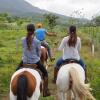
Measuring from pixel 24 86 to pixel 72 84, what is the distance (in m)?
1.32

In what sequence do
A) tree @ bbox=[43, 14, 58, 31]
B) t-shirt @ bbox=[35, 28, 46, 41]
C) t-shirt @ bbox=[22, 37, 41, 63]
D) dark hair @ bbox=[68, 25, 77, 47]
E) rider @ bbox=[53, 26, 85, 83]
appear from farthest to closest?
tree @ bbox=[43, 14, 58, 31] < t-shirt @ bbox=[35, 28, 46, 41] < rider @ bbox=[53, 26, 85, 83] < dark hair @ bbox=[68, 25, 77, 47] < t-shirt @ bbox=[22, 37, 41, 63]

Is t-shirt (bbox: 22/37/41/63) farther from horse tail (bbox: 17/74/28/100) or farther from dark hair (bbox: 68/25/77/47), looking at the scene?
horse tail (bbox: 17/74/28/100)

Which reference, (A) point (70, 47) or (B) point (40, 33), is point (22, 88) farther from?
(B) point (40, 33)

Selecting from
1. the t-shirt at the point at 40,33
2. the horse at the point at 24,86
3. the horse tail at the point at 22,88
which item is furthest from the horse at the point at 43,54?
the horse tail at the point at 22,88

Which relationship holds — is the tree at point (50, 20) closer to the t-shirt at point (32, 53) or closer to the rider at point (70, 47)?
the rider at point (70, 47)

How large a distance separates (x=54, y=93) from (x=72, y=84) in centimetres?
400

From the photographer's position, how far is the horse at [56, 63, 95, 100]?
7812 millimetres

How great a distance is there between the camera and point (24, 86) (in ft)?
23.4

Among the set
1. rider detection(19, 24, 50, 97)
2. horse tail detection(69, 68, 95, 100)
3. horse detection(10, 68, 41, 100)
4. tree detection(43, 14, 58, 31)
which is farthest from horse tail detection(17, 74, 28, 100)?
tree detection(43, 14, 58, 31)

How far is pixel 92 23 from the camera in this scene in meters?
19.8

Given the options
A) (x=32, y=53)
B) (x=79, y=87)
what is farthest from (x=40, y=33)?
(x=79, y=87)

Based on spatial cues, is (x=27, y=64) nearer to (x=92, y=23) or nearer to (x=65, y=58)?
(x=65, y=58)

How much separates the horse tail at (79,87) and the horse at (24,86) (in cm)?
83

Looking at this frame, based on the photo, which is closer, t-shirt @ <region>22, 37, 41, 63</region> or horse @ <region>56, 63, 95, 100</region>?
horse @ <region>56, 63, 95, 100</region>
